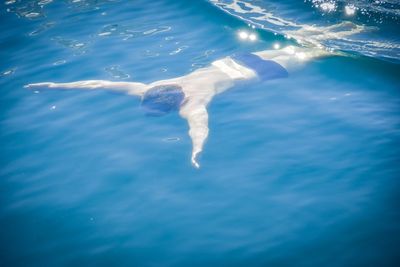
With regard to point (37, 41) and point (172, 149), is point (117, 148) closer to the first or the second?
point (172, 149)

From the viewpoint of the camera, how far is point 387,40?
7.67 meters

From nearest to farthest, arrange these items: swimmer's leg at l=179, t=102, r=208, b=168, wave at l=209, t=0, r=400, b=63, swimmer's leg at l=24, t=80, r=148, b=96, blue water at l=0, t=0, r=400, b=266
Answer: blue water at l=0, t=0, r=400, b=266 → swimmer's leg at l=179, t=102, r=208, b=168 → swimmer's leg at l=24, t=80, r=148, b=96 → wave at l=209, t=0, r=400, b=63

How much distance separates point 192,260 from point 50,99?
5.16 m

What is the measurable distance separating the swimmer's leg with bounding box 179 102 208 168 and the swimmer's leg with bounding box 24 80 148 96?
3.84 feet

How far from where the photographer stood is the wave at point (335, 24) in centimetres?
756

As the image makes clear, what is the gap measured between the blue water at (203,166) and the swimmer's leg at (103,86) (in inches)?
8.3

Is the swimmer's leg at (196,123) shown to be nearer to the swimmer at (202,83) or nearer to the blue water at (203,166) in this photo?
the swimmer at (202,83)

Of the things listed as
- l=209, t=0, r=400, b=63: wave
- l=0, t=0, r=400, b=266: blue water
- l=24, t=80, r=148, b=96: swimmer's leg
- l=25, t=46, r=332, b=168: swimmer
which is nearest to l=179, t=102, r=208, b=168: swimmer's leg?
l=25, t=46, r=332, b=168: swimmer

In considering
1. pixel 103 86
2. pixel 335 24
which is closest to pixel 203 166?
pixel 103 86

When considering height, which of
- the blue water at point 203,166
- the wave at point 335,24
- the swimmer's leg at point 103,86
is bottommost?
the blue water at point 203,166

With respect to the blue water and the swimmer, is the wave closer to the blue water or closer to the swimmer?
the blue water

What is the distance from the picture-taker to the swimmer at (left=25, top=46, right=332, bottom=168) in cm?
628

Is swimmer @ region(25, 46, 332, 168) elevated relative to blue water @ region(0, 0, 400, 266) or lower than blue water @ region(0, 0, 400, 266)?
elevated

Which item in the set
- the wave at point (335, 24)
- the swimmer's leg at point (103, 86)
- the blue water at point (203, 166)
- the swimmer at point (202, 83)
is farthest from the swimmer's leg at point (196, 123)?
the wave at point (335, 24)
